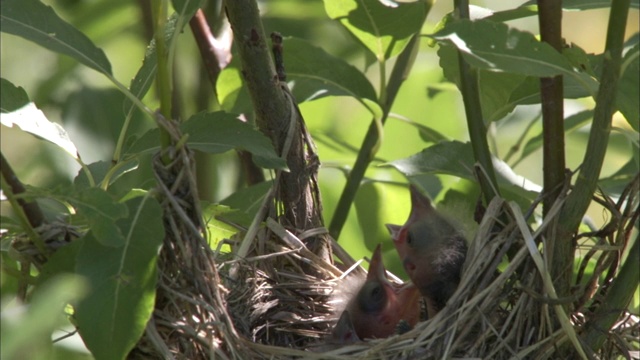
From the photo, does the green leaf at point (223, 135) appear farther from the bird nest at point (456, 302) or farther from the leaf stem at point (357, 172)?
the leaf stem at point (357, 172)

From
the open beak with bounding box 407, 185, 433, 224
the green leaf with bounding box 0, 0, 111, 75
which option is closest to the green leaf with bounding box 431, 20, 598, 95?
the green leaf with bounding box 0, 0, 111, 75

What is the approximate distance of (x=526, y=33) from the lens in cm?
109

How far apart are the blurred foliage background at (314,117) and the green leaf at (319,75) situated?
0.48ft

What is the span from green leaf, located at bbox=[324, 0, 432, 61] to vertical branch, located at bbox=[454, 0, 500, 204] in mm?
279

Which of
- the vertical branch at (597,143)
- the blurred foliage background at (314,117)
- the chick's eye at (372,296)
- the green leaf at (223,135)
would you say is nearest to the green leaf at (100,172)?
the green leaf at (223,135)

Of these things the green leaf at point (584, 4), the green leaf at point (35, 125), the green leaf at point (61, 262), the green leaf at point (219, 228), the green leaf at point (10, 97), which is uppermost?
the green leaf at point (584, 4)

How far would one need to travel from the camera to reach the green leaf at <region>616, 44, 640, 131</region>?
1.07 m

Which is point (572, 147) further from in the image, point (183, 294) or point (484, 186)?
point (183, 294)

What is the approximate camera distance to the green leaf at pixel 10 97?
3.57 feet

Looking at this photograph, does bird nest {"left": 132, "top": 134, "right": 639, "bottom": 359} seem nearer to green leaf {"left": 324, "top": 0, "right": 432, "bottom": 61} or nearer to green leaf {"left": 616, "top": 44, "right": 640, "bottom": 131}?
green leaf {"left": 616, "top": 44, "right": 640, "bottom": 131}

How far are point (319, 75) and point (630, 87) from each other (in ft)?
→ 2.46

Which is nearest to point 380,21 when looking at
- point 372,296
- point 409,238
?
point 409,238

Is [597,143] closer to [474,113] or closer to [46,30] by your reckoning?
[474,113]

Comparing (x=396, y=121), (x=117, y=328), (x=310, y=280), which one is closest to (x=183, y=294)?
(x=117, y=328)
